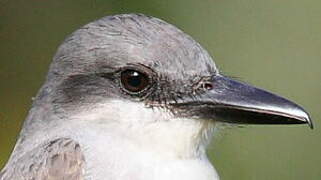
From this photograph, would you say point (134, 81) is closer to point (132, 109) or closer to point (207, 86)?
point (132, 109)

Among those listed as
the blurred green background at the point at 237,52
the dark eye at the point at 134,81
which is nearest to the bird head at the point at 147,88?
the dark eye at the point at 134,81

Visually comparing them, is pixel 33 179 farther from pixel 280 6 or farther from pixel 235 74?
pixel 280 6

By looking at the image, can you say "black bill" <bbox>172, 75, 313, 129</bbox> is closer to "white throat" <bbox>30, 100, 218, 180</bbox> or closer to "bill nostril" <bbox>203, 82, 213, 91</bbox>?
"bill nostril" <bbox>203, 82, 213, 91</bbox>

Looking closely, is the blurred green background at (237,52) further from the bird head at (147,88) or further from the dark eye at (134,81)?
the dark eye at (134,81)

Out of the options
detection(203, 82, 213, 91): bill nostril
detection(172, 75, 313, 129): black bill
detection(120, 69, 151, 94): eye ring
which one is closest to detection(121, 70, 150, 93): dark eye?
detection(120, 69, 151, 94): eye ring

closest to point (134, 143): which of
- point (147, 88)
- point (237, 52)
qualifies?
point (147, 88)

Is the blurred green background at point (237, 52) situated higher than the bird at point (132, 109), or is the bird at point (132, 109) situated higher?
the blurred green background at point (237, 52)
